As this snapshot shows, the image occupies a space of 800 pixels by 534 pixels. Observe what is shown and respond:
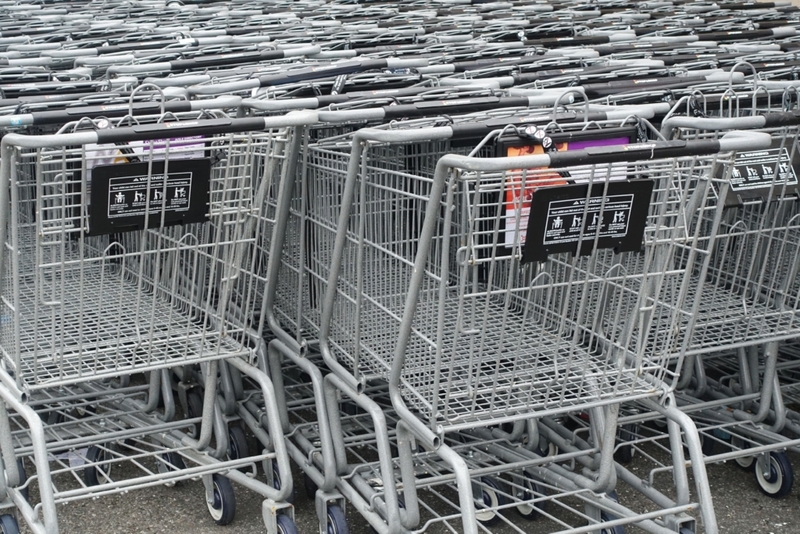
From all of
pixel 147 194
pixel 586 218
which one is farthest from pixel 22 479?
pixel 586 218

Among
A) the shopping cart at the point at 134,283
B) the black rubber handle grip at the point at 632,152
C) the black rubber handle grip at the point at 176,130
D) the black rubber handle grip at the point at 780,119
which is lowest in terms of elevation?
the shopping cart at the point at 134,283

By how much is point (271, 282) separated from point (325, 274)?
8.8 inches

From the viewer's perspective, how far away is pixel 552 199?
8.24 feet

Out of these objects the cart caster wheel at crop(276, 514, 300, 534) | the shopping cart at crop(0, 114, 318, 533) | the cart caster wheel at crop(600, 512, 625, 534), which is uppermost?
the shopping cart at crop(0, 114, 318, 533)

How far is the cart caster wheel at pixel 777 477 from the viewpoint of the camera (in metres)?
3.81

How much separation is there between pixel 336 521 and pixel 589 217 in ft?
4.37

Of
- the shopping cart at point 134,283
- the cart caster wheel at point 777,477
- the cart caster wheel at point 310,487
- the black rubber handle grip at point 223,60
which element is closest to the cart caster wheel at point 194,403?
the shopping cart at point 134,283

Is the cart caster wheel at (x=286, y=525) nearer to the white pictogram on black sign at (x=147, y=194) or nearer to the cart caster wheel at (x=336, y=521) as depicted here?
the cart caster wheel at (x=336, y=521)

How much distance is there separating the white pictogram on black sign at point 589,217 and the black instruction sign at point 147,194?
101cm

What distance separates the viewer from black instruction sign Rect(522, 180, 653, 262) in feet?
8.27

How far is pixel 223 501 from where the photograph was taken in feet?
11.5

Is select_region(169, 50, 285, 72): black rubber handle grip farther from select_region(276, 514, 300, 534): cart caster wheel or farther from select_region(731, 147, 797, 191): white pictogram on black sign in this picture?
select_region(731, 147, 797, 191): white pictogram on black sign

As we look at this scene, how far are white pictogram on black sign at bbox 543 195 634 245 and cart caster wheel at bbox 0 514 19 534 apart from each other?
73.9 inches

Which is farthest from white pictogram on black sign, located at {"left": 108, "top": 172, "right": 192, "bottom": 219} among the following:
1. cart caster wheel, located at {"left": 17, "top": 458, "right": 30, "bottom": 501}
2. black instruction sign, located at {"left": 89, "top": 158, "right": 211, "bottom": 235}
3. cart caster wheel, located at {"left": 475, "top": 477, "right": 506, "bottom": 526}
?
cart caster wheel, located at {"left": 475, "top": 477, "right": 506, "bottom": 526}
